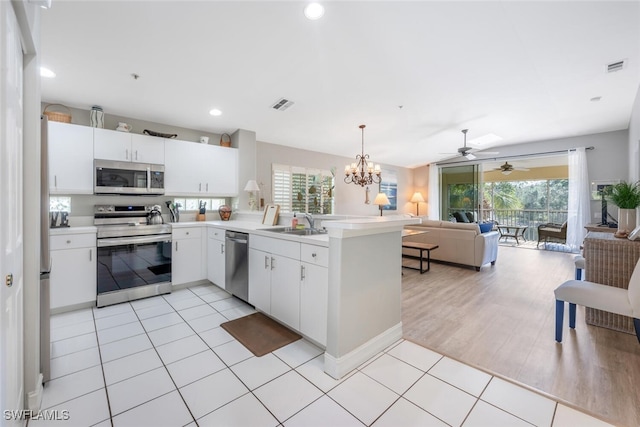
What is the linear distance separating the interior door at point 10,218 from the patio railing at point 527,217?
9329 mm

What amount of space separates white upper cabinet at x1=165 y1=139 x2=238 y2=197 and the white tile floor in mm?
2136

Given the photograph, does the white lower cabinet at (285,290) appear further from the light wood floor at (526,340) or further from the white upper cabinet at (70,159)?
the white upper cabinet at (70,159)

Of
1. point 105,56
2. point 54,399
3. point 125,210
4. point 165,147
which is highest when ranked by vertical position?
point 105,56

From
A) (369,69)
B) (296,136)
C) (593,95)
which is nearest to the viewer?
(369,69)

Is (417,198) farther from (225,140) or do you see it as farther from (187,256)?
(187,256)

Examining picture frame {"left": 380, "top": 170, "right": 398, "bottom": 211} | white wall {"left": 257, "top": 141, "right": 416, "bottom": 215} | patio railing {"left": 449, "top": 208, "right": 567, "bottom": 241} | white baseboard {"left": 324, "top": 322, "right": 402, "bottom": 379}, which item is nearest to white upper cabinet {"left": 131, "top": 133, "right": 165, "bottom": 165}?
white wall {"left": 257, "top": 141, "right": 416, "bottom": 215}

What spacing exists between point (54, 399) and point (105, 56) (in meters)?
2.84

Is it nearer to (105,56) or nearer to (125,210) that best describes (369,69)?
(105,56)

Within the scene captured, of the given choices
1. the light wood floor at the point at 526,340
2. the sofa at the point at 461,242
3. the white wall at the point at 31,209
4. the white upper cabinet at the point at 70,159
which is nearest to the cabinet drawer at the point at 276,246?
the light wood floor at the point at 526,340

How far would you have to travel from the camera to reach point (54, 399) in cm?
165

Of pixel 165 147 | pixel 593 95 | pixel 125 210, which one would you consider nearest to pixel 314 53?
pixel 165 147

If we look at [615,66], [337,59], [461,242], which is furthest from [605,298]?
[337,59]

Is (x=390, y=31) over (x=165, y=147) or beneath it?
over

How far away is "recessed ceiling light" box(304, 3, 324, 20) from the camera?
2.20m
